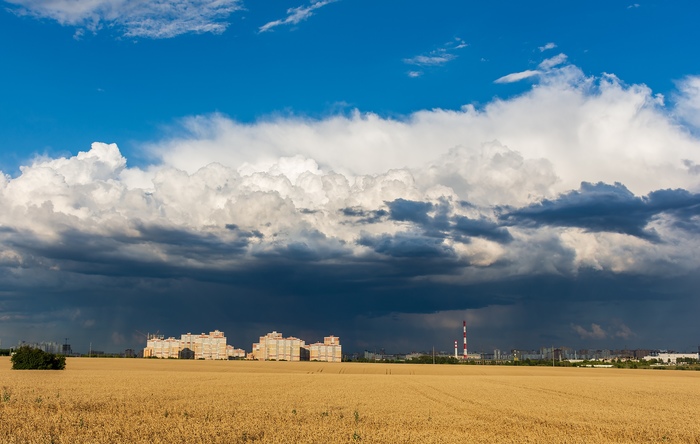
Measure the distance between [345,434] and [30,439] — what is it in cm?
1273

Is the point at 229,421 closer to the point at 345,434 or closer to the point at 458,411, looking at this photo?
the point at 345,434

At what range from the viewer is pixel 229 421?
3183 cm

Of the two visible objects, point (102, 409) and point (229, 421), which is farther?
point (102, 409)

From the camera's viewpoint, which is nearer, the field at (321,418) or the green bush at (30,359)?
the field at (321,418)

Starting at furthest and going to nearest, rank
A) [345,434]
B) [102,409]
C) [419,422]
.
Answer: [102,409], [419,422], [345,434]

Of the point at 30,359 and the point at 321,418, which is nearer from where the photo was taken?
the point at 321,418

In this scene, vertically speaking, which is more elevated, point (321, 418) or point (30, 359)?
point (321, 418)

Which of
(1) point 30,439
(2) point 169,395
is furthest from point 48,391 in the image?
(1) point 30,439

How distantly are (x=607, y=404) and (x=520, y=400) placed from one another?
6.74m

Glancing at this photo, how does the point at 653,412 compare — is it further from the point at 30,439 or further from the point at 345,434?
the point at 30,439

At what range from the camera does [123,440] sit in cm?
2442

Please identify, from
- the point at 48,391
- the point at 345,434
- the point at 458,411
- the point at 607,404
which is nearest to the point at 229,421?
the point at 345,434

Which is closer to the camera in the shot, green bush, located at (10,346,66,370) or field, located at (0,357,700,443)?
field, located at (0,357,700,443)

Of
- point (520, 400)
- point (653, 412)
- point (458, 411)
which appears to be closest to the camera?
point (458, 411)
